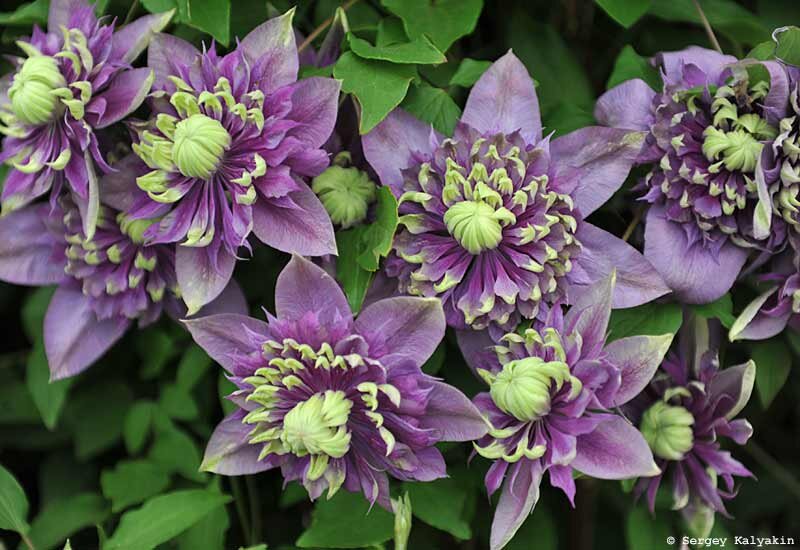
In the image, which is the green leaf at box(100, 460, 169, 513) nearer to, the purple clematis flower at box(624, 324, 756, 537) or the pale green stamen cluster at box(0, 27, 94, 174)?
the pale green stamen cluster at box(0, 27, 94, 174)

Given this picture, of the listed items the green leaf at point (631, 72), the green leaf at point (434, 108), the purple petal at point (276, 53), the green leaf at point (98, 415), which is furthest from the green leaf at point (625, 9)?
the green leaf at point (98, 415)

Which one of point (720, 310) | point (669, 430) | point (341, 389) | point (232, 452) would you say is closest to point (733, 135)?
point (720, 310)

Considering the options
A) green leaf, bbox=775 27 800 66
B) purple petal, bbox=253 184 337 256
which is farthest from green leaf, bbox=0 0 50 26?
green leaf, bbox=775 27 800 66

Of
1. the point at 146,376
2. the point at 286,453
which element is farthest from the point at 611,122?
the point at 146,376

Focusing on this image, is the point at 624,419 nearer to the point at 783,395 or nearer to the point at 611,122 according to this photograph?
the point at 611,122

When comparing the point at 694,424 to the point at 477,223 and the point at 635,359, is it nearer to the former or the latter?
the point at 635,359
